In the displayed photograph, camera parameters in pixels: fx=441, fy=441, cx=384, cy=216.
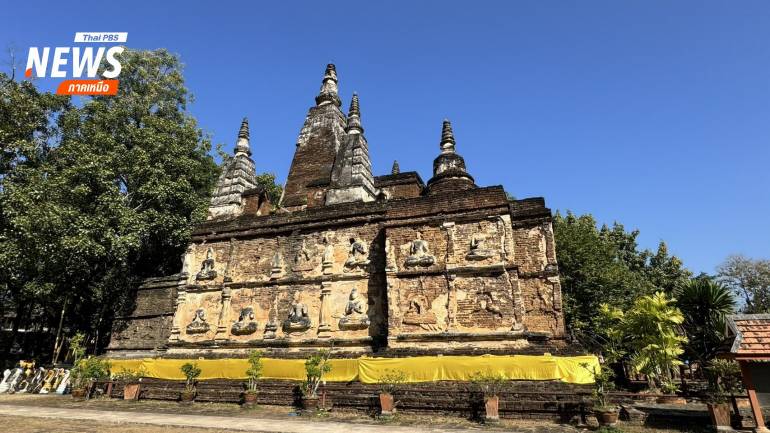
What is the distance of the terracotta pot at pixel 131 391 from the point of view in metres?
13.8

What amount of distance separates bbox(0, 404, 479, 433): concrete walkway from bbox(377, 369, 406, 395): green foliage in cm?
147

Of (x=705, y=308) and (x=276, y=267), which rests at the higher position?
(x=276, y=267)

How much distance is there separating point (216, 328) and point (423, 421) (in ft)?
30.7

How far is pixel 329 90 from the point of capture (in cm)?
2236

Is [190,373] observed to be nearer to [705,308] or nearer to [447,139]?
[447,139]

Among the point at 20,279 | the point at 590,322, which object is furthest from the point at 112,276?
the point at 590,322

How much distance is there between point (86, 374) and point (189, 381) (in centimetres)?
388

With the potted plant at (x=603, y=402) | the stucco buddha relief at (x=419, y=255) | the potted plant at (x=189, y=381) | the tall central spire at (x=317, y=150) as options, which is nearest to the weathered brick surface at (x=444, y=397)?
the potted plant at (x=603, y=402)

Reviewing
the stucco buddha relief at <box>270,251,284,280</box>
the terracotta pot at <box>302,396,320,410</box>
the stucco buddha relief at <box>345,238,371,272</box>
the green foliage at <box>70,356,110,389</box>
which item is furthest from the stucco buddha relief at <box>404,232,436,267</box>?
the green foliage at <box>70,356,110,389</box>

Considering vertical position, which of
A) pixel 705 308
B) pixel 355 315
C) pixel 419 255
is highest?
pixel 419 255

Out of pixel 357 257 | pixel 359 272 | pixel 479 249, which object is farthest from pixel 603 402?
pixel 357 257

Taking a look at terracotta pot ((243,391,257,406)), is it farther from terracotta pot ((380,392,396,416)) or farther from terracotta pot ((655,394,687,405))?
terracotta pot ((655,394,687,405))

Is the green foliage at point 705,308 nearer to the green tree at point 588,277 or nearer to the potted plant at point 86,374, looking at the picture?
the green tree at point 588,277

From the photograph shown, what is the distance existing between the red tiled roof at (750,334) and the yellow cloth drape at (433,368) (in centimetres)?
269
